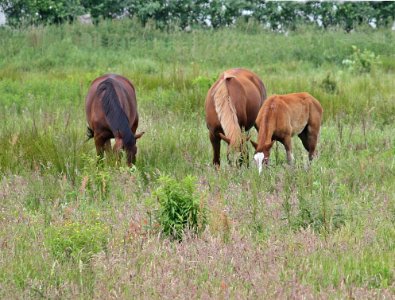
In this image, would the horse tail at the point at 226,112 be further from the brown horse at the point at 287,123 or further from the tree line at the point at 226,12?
the tree line at the point at 226,12

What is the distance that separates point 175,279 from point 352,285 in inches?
45.7

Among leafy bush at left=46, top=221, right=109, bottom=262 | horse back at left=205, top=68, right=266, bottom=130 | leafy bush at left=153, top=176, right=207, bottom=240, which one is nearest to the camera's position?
leafy bush at left=46, top=221, right=109, bottom=262

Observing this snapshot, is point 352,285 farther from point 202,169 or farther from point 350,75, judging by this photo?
point 350,75

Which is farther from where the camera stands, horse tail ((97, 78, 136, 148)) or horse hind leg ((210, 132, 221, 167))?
horse hind leg ((210, 132, 221, 167))

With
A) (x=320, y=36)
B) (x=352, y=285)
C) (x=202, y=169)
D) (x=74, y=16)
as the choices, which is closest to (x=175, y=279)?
(x=352, y=285)

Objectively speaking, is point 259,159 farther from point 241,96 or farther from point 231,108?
point 241,96

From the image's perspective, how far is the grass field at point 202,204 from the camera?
18.2 feet

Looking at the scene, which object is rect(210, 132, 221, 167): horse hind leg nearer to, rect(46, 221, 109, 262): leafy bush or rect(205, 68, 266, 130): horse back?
rect(205, 68, 266, 130): horse back

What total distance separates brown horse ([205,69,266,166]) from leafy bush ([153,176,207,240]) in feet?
8.77

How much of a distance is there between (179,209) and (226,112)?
362 cm

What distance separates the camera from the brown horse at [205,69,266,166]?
10250 millimetres

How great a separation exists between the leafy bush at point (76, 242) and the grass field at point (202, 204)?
0.01 meters

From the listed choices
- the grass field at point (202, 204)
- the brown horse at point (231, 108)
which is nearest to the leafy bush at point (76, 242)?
the grass field at point (202, 204)

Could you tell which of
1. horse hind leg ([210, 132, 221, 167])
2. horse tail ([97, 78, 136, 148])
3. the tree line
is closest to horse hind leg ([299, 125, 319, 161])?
horse hind leg ([210, 132, 221, 167])
